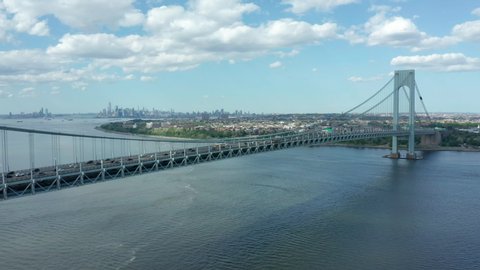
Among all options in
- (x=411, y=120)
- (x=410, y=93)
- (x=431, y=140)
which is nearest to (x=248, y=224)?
(x=411, y=120)

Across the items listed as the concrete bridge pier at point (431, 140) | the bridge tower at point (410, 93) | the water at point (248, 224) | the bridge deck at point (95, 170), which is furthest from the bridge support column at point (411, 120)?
the bridge deck at point (95, 170)

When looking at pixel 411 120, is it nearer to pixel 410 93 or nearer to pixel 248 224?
pixel 410 93

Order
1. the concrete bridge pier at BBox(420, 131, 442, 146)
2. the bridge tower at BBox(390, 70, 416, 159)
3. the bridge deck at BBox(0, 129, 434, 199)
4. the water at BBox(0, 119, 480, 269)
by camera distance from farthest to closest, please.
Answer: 1. the concrete bridge pier at BBox(420, 131, 442, 146)
2. the bridge tower at BBox(390, 70, 416, 159)
3. the water at BBox(0, 119, 480, 269)
4. the bridge deck at BBox(0, 129, 434, 199)

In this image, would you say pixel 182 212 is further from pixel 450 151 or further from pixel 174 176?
pixel 450 151

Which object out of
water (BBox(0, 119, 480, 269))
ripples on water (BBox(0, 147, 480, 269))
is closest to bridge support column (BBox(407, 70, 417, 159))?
water (BBox(0, 119, 480, 269))

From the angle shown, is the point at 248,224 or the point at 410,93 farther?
the point at 410,93

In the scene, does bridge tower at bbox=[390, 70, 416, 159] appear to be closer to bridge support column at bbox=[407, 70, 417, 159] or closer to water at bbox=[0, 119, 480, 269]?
bridge support column at bbox=[407, 70, 417, 159]

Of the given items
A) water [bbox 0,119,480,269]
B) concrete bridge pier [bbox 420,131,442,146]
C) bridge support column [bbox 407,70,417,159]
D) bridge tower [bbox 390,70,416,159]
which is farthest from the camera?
concrete bridge pier [bbox 420,131,442,146]
